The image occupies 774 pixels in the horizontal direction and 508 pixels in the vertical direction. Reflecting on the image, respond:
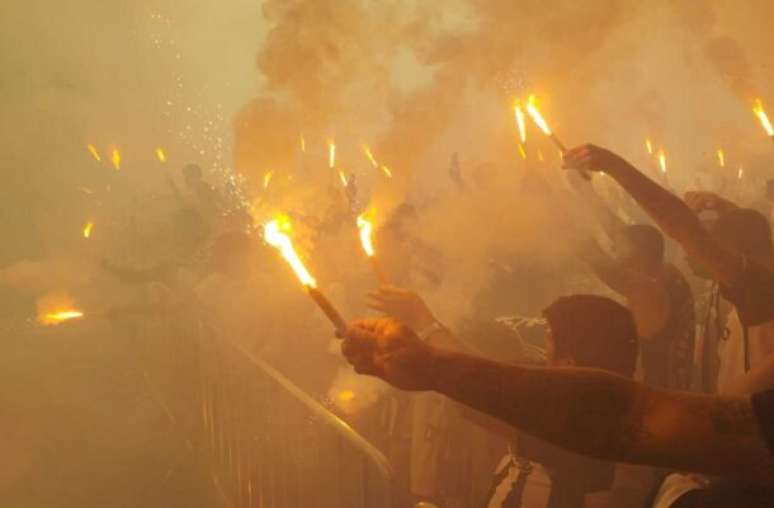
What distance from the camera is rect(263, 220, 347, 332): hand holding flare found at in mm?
1225

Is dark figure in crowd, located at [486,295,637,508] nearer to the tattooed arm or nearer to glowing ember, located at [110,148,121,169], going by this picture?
the tattooed arm

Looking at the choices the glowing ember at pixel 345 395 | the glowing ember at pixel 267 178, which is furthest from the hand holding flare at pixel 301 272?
the glowing ember at pixel 267 178

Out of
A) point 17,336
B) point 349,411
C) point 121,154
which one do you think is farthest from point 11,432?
point 121,154

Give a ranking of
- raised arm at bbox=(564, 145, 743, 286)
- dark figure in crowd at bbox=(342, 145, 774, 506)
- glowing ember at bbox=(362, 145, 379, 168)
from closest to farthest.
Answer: dark figure in crowd at bbox=(342, 145, 774, 506), raised arm at bbox=(564, 145, 743, 286), glowing ember at bbox=(362, 145, 379, 168)

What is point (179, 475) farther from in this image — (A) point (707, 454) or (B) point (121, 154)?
(B) point (121, 154)

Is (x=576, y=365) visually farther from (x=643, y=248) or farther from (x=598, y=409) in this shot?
(x=643, y=248)

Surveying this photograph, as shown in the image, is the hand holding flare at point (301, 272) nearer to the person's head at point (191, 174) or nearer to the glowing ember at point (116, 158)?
the person's head at point (191, 174)

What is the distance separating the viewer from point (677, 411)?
1110mm

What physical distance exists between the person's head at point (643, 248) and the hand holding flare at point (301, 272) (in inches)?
104

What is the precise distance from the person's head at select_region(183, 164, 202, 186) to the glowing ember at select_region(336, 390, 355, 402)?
7054 mm

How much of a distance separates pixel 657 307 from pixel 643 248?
1.33 feet

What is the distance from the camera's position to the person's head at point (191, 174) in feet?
34.8

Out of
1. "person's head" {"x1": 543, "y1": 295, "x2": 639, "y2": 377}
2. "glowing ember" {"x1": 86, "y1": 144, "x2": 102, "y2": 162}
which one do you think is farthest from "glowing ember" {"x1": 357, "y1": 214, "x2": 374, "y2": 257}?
"glowing ember" {"x1": 86, "y1": 144, "x2": 102, "y2": 162}

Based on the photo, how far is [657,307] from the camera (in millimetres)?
3277
